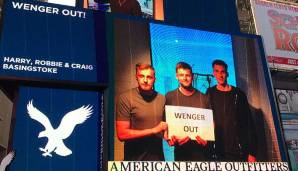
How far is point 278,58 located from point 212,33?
8386 millimetres

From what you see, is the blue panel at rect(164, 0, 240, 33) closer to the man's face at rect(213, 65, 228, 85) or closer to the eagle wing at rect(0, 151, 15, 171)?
the man's face at rect(213, 65, 228, 85)

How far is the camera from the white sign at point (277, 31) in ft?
69.7

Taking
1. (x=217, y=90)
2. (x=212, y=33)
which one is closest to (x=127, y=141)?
(x=217, y=90)

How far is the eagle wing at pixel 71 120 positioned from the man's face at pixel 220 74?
4.41 metres

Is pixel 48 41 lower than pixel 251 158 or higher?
higher

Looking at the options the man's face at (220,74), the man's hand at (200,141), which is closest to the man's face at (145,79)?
the man's hand at (200,141)

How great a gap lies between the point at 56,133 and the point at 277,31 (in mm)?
15198

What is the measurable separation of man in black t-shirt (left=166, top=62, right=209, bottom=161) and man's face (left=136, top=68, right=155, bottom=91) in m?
0.64

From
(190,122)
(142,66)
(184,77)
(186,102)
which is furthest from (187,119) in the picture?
(142,66)

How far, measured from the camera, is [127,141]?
1119cm

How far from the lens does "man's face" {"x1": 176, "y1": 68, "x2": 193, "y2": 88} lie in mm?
12741

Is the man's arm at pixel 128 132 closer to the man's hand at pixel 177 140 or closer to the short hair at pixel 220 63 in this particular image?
the man's hand at pixel 177 140

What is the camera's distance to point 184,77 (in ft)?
42.1

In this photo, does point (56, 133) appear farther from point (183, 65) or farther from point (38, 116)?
point (183, 65)
